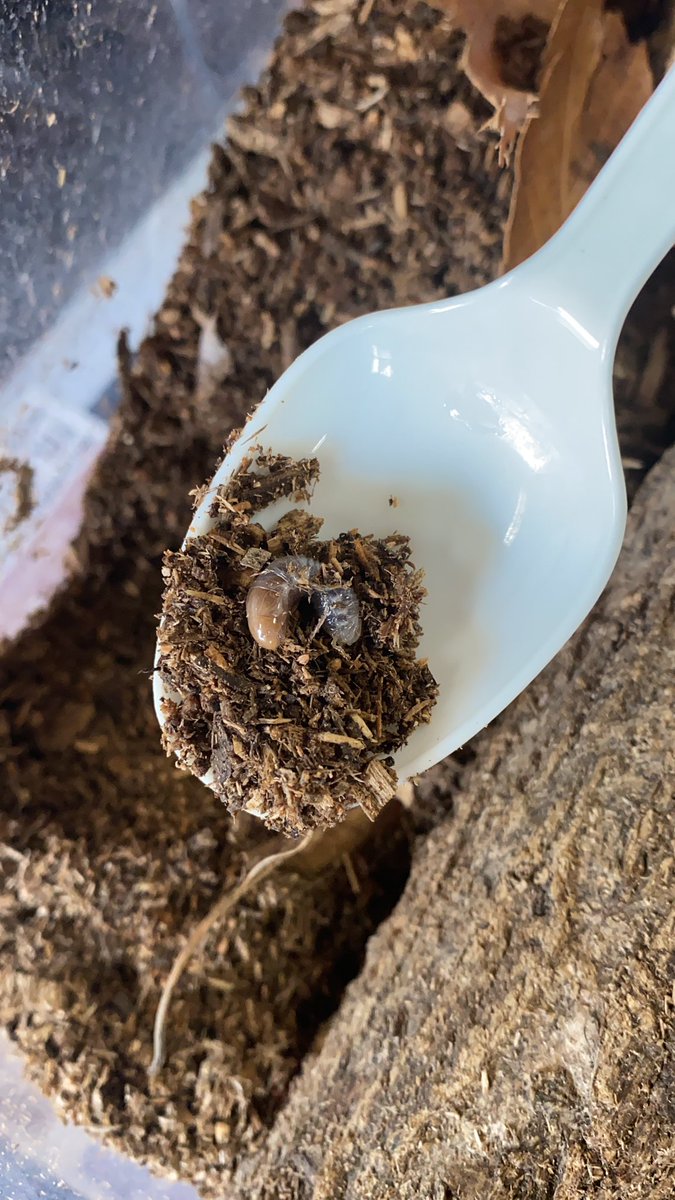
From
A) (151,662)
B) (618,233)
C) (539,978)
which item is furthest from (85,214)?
(539,978)

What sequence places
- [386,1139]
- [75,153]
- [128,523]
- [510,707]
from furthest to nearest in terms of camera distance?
[128,523]
[75,153]
[510,707]
[386,1139]

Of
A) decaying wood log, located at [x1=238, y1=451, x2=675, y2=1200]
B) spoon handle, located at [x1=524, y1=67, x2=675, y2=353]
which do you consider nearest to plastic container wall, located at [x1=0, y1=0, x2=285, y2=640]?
spoon handle, located at [x1=524, y1=67, x2=675, y2=353]

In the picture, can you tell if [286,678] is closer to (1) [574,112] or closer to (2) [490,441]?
(2) [490,441]

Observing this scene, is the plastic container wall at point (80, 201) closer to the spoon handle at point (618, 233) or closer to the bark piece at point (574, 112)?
the bark piece at point (574, 112)

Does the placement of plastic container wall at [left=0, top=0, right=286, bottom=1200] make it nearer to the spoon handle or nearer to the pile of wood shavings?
the pile of wood shavings

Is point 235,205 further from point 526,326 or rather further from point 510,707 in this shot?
point 510,707

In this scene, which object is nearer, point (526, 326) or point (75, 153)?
point (526, 326)

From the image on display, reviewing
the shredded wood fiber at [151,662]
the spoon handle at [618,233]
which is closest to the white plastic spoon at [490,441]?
the spoon handle at [618,233]

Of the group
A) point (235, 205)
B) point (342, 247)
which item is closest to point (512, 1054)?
point (342, 247)
